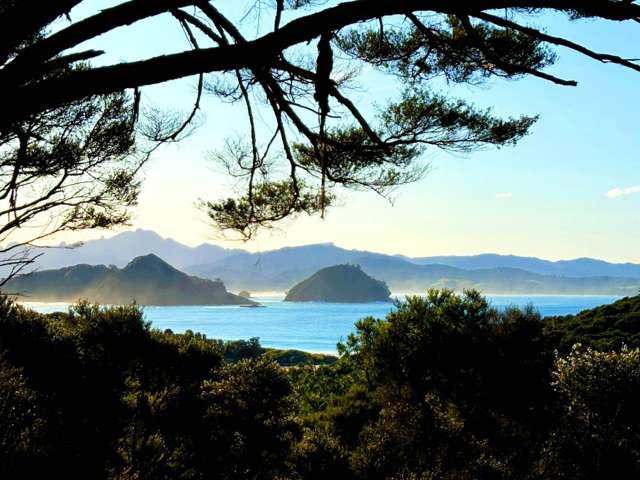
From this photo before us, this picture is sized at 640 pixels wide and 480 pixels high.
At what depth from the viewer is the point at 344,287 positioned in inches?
6590

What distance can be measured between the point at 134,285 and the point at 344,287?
61.3 meters

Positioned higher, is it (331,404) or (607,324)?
(607,324)

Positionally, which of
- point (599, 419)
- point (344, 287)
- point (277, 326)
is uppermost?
point (599, 419)

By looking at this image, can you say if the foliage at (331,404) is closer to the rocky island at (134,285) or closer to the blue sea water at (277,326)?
the blue sea water at (277,326)

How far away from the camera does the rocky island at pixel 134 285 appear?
111 meters

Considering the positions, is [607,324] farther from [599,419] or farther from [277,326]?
[277,326]

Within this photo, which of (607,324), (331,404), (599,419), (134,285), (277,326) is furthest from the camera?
(134,285)

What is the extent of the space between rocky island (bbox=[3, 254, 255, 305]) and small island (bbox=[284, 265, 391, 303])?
21205 mm

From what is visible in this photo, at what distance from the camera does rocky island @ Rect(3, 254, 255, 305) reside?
11094cm

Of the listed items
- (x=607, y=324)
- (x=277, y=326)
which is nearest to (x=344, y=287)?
(x=277, y=326)

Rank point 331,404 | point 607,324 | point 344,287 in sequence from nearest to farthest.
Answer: point 331,404
point 607,324
point 344,287

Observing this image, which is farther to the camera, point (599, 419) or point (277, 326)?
point (277, 326)

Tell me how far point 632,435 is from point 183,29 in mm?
5835

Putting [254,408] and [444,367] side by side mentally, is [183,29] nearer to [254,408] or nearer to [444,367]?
[254,408]
